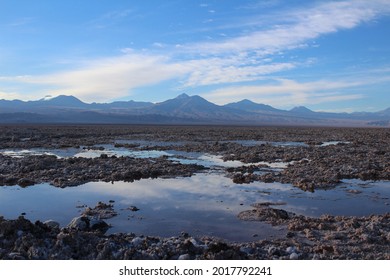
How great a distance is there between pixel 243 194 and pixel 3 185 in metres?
9.83

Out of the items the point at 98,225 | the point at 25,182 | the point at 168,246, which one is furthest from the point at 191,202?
the point at 25,182

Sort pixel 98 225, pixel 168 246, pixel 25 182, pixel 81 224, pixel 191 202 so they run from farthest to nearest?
1. pixel 25 182
2. pixel 191 202
3. pixel 98 225
4. pixel 81 224
5. pixel 168 246

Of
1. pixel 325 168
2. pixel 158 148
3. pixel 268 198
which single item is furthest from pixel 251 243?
pixel 158 148

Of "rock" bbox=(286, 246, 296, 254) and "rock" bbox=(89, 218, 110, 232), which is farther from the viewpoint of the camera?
"rock" bbox=(89, 218, 110, 232)

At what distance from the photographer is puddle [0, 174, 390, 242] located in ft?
32.1

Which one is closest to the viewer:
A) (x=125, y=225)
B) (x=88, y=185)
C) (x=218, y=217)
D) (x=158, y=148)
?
(x=125, y=225)

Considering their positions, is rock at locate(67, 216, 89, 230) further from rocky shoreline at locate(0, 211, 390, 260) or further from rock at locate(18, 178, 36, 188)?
rock at locate(18, 178, 36, 188)

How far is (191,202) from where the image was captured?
12633mm

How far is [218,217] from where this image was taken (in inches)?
419

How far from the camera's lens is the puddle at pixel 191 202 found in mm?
9797

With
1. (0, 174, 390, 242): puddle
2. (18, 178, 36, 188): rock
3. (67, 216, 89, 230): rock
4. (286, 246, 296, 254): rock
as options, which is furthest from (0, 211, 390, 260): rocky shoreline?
(18, 178, 36, 188): rock

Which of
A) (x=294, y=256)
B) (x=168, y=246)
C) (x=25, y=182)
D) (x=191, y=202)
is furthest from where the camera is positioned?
(x=25, y=182)

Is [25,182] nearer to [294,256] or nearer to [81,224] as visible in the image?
[81,224]

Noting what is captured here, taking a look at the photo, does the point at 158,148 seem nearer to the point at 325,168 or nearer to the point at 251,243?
the point at 325,168
